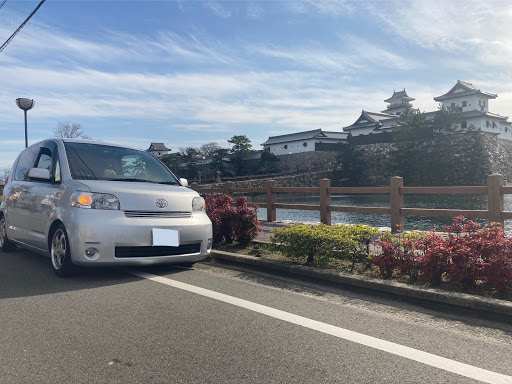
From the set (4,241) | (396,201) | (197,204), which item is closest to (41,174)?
(197,204)

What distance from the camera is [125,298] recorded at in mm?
3824

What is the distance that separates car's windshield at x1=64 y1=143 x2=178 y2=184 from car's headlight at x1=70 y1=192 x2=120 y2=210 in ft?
1.43

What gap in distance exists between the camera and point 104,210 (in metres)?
4.34

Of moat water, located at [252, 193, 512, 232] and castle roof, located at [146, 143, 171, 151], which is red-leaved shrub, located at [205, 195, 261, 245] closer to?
moat water, located at [252, 193, 512, 232]

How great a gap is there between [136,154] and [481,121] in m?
60.5

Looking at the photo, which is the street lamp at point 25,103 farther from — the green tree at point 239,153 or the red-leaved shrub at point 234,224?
the green tree at point 239,153

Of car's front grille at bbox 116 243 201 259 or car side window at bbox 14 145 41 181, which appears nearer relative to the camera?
car's front grille at bbox 116 243 201 259

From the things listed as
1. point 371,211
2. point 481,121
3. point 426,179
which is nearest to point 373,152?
point 426,179

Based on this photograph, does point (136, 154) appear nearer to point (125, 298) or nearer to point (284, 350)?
point (125, 298)

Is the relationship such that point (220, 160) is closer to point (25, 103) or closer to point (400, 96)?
point (400, 96)

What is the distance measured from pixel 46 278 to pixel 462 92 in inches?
2592

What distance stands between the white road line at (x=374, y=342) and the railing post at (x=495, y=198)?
12.9 feet

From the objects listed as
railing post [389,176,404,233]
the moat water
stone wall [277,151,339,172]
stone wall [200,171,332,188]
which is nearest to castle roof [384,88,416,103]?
stone wall [277,151,339,172]

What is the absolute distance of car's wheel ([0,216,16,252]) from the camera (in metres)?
6.49
